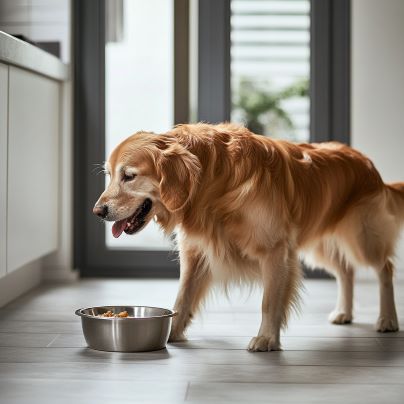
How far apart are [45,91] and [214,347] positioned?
5.83 feet

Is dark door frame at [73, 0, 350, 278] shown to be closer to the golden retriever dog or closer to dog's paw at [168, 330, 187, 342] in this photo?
the golden retriever dog

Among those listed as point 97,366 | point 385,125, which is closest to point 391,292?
point 97,366

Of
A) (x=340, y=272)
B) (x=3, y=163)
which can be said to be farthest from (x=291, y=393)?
(x=3, y=163)

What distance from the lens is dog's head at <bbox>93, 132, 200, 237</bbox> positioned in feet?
8.54

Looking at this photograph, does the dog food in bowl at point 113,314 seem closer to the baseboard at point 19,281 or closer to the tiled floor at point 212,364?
the tiled floor at point 212,364

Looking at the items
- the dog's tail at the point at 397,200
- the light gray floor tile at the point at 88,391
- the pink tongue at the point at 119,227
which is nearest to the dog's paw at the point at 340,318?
the dog's tail at the point at 397,200

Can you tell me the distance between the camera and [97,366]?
244cm

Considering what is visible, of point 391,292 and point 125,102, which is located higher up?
point 125,102

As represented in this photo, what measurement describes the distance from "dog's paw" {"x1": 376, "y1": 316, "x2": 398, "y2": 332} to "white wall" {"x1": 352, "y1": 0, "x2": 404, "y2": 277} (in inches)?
55.6

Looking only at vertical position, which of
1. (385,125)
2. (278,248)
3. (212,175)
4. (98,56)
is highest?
(98,56)

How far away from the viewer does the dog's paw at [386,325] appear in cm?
305

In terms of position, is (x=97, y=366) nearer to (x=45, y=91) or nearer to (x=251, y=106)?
(x=45, y=91)

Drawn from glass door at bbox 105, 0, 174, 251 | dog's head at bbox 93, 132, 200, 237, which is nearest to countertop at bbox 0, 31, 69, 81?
glass door at bbox 105, 0, 174, 251

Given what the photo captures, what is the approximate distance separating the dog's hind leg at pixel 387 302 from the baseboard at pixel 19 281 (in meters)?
1.54
